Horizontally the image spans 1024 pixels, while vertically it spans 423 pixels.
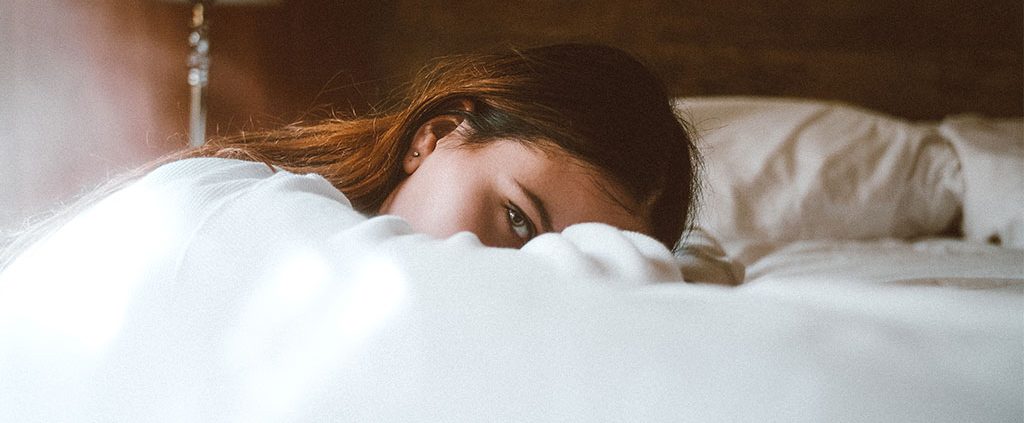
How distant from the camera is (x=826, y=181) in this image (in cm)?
121

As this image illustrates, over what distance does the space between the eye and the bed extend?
0.50 feet

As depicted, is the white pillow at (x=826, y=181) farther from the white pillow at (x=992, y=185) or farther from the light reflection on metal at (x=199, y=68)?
the light reflection on metal at (x=199, y=68)

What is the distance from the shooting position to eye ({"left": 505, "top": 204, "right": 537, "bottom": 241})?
51 centimetres

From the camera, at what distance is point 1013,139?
50.8 inches

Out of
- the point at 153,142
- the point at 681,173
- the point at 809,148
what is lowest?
the point at 153,142

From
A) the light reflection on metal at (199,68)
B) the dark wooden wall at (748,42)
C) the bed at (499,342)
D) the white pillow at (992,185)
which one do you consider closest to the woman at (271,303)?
the bed at (499,342)

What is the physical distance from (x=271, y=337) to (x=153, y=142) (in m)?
1.10

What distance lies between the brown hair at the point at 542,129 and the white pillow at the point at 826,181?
0.55 meters

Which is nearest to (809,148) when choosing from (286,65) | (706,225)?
(706,225)

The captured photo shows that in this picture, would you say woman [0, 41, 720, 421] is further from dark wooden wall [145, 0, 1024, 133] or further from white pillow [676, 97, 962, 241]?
dark wooden wall [145, 0, 1024, 133]

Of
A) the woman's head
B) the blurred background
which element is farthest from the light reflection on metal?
the woman's head

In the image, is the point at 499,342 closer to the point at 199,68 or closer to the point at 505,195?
the point at 505,195

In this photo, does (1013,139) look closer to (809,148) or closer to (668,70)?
(809,148)

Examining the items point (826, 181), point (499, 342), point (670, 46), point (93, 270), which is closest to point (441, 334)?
point (499, 342)
